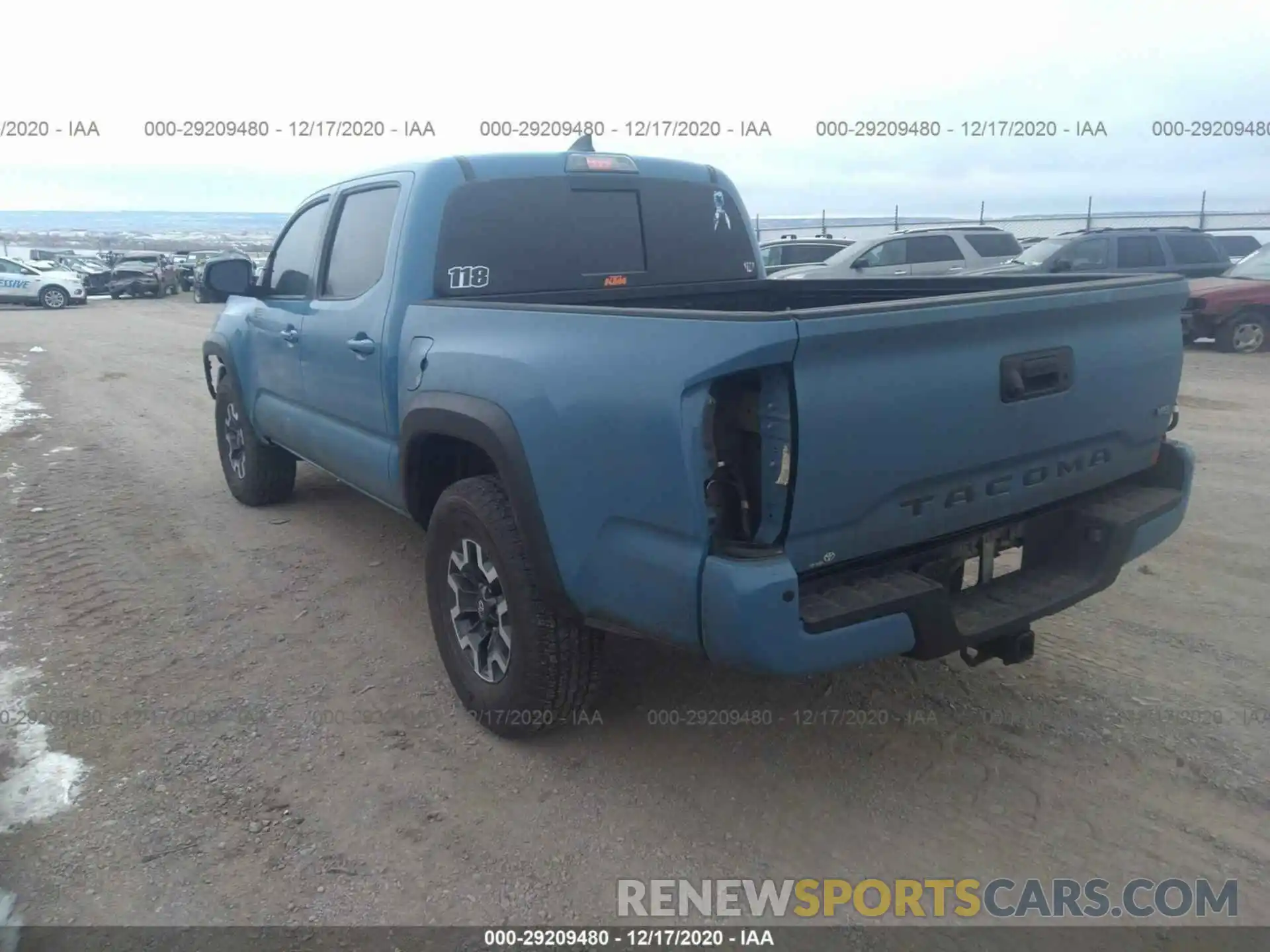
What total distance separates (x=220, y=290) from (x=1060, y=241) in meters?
13.0

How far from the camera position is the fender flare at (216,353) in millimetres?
6332

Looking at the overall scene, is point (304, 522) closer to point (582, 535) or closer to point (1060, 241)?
point (582, 535)

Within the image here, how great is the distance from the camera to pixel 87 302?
35094 millimetres

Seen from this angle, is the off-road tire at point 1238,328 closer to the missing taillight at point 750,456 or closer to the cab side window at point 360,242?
the cab side window at point 360,242

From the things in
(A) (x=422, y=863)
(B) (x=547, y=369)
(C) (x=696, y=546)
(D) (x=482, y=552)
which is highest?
(B) (x=547, y=369)

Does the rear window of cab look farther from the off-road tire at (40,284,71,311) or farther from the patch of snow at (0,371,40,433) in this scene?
the off-road tire at (40,284,71,311)

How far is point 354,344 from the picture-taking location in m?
4.38

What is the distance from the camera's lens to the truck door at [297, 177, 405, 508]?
14.0 ft

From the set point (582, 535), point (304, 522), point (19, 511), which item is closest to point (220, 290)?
point (304, 522)

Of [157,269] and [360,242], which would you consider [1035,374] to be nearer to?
[360,242]

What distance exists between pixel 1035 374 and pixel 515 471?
1.67 metres

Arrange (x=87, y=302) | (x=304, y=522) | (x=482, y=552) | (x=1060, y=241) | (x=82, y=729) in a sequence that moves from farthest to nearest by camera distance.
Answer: (x=87, y=302) → (x=1060, y=241) → (x=304, y=522) → (x=82, y=729) → (x=482, y=552)

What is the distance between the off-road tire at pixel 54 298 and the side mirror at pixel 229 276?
31699 mm

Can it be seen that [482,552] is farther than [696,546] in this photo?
Yes
